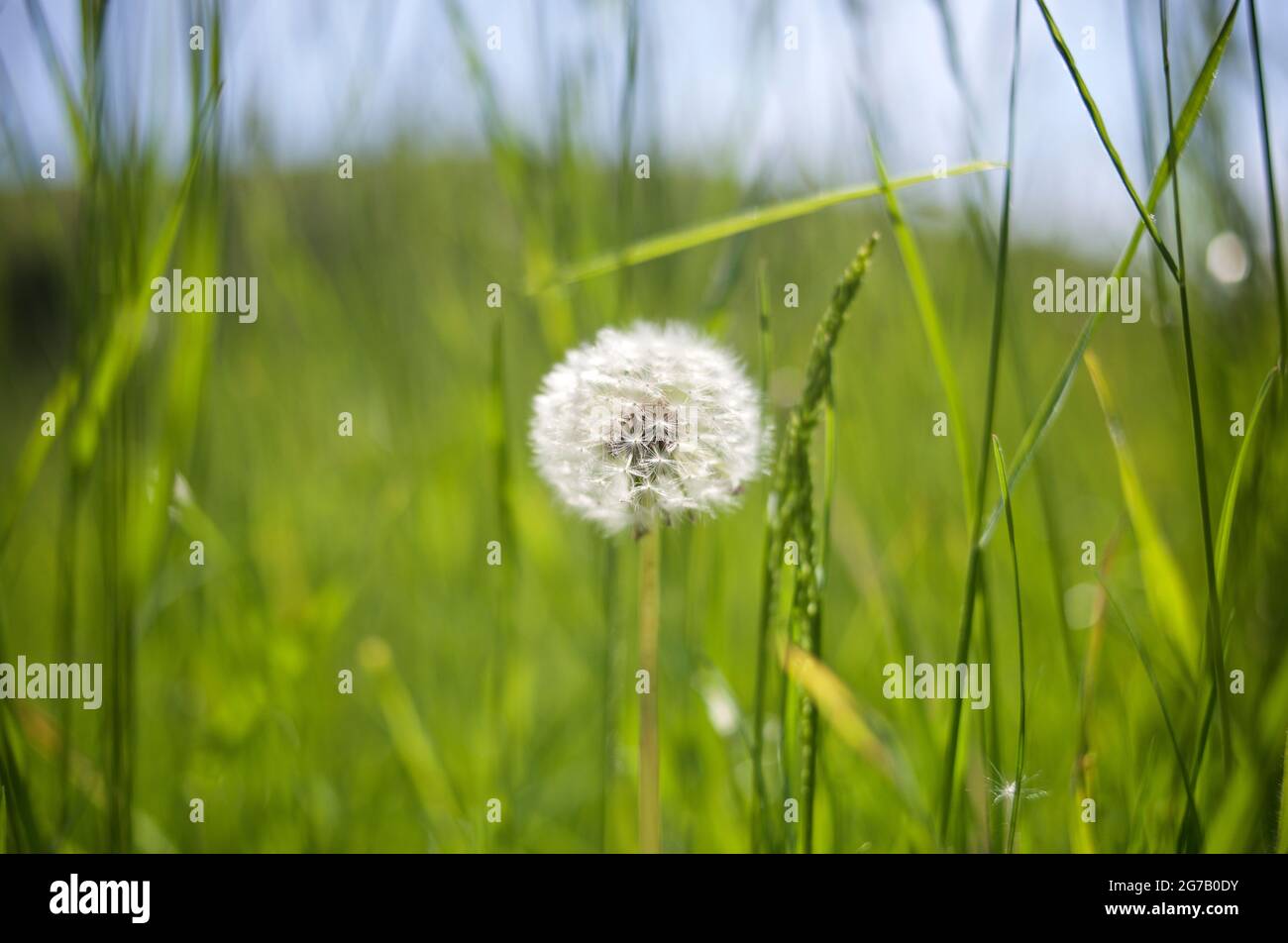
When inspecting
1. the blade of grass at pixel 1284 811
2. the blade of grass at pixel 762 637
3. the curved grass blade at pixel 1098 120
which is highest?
the curved grass blade at pixel 1098 120

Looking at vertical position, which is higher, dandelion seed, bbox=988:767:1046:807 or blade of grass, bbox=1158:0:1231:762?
blade of grass, bbox=1158:0:1231:762

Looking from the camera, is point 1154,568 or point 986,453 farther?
point 1154,568

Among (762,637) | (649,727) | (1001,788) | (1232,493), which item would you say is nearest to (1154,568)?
(1232,493)

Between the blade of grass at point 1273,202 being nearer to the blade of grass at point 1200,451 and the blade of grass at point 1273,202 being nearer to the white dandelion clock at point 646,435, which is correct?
the blade of grass at point 1200,451

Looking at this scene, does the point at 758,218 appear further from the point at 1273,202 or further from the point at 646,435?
the point at 1273,202

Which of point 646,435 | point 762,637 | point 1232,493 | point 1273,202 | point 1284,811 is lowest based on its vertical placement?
point 1284,811

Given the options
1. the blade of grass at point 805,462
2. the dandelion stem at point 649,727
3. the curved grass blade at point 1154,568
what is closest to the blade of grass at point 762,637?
the blade of grass at point 805,462

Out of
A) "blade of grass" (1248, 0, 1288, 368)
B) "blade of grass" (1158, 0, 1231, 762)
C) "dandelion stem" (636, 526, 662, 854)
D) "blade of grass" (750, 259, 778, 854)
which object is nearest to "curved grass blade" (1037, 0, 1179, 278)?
"blade of grass" (1158, 0, 1231, 762)

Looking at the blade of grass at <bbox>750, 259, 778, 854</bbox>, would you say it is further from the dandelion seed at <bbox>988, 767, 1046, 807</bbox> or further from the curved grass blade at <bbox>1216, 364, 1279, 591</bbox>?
the curved grass blade at <bbox>1216, 364, 1279, 591</bbox>
